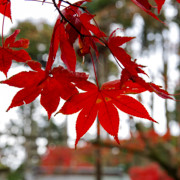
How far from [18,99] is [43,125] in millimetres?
11217

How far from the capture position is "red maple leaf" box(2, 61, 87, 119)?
1.08 feet

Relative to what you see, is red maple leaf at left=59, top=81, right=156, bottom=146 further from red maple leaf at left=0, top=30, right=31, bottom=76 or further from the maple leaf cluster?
red maple leaf at left=0, top=30, right=31, bottom=76

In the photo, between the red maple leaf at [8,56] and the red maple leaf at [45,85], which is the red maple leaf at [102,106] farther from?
the red maple leaf at [8,56]

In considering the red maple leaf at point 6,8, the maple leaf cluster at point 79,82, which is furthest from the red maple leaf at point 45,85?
the red maple leaf at point 6,8

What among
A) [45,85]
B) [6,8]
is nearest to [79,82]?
[45,85]

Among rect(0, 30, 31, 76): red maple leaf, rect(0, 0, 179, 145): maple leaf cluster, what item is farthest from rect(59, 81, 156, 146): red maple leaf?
rect(0, 30, 31, 76): red maple leaf

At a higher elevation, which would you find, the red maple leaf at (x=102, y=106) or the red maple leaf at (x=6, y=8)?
the red maple leaf at (x=6, y=8)

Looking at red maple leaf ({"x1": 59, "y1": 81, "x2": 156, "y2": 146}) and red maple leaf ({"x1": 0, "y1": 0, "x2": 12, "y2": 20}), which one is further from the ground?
red maple leaf ({"x1": 0, "y1": 0, "x2": 12, "y2": 20})

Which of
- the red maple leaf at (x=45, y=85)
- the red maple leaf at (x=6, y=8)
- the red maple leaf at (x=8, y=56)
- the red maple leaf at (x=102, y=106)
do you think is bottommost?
the red maple leaf at (x=102, y=106)

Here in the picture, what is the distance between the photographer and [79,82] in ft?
1.10

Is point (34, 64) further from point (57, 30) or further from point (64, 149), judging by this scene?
point (64, 149)

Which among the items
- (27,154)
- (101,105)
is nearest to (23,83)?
(101,105)

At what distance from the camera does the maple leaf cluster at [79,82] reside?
33 centimetres

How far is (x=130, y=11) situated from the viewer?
3.49 metres
